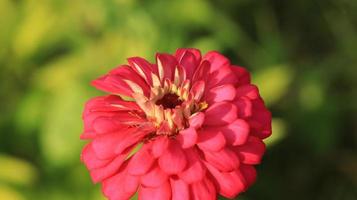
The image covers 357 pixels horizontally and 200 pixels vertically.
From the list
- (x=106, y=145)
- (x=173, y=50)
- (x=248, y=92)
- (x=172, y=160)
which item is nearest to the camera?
(x=172, y=160)

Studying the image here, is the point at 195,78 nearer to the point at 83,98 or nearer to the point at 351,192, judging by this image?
the point at 83,98

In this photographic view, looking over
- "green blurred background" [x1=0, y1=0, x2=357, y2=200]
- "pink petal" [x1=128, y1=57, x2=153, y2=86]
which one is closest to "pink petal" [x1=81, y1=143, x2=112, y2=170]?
"pink petal" [x1=128, y1=57, x2=153, y2=86]

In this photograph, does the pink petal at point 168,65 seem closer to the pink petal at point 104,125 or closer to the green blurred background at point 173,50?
the pink petal at point 104,125

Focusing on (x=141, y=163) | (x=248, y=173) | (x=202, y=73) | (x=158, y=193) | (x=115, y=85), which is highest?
(x=115, y=85)

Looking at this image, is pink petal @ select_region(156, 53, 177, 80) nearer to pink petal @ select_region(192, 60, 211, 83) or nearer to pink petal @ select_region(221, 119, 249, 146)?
pink petal @ select_region(192, 60, 211, 83)

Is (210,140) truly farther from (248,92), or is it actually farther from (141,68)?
(141,68)

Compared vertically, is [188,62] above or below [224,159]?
above

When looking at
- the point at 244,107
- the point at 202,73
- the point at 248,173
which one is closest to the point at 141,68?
the point at 202,73
